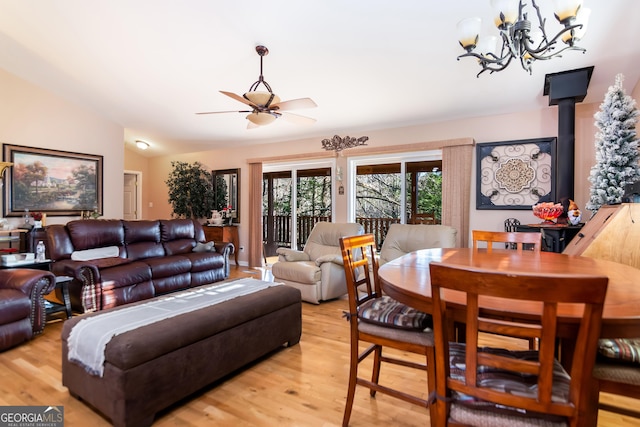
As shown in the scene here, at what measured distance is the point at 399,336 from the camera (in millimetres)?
1564

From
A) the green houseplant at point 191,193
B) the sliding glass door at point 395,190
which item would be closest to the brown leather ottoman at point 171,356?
the sliding glass door at point 395,190

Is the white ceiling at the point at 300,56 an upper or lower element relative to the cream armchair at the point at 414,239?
upper

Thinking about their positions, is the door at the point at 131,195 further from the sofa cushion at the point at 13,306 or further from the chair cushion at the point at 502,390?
the chair cushion at the point at 502,390

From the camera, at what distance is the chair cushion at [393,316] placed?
61.2 inches

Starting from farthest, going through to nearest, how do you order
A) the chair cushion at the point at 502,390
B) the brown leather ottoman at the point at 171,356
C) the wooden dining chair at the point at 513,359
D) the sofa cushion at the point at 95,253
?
the sofa cushion at the point at 95,253
the brown leather ottoman at the point at 171,356
the chair cushion at the point at 502,390
the wooden dining chair at the point at 513,359

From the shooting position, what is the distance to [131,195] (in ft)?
26.1

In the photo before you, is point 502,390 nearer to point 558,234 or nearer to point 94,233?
point 558,234

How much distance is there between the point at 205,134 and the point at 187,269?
2.92 meters

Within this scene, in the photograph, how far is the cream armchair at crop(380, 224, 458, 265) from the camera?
3914 millimetres

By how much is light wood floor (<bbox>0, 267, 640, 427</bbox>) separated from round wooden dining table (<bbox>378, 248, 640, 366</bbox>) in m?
0.83

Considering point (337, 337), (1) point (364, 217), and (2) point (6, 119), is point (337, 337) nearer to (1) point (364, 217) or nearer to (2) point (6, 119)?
(1) point (364, 217)

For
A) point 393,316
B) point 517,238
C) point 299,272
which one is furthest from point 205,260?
point 517,238

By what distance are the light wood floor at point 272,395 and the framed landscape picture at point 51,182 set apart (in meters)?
3.41

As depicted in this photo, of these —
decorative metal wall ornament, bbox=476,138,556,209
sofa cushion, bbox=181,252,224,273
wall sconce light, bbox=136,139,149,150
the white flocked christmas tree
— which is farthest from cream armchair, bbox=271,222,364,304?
wall sconce light, bbox=136,139,149,150
